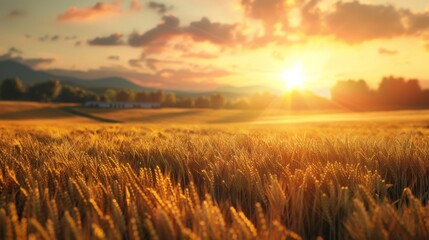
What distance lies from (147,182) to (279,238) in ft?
2.79

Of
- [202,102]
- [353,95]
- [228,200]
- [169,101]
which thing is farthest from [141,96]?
[228,200]

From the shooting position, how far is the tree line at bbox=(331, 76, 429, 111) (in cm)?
8900

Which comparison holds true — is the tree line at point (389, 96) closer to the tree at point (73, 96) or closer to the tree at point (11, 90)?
the tree at point (73, 96)

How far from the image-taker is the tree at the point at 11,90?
105 m

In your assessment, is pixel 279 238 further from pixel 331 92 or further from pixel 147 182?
pixel 331 92

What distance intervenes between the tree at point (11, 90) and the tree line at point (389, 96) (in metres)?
96.4

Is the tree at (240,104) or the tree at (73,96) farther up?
the tree at (73,96)

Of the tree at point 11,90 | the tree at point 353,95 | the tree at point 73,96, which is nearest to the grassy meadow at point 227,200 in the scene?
the tree at point 353,95

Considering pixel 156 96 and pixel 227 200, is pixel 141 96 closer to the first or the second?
pixel 156 96

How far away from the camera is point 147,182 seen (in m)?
1.67

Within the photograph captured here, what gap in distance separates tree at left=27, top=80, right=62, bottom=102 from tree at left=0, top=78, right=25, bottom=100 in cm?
307

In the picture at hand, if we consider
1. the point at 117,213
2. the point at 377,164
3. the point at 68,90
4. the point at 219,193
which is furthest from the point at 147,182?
the point at 68,90

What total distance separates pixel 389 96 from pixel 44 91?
99.2 metres

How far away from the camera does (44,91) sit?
10406 cm
